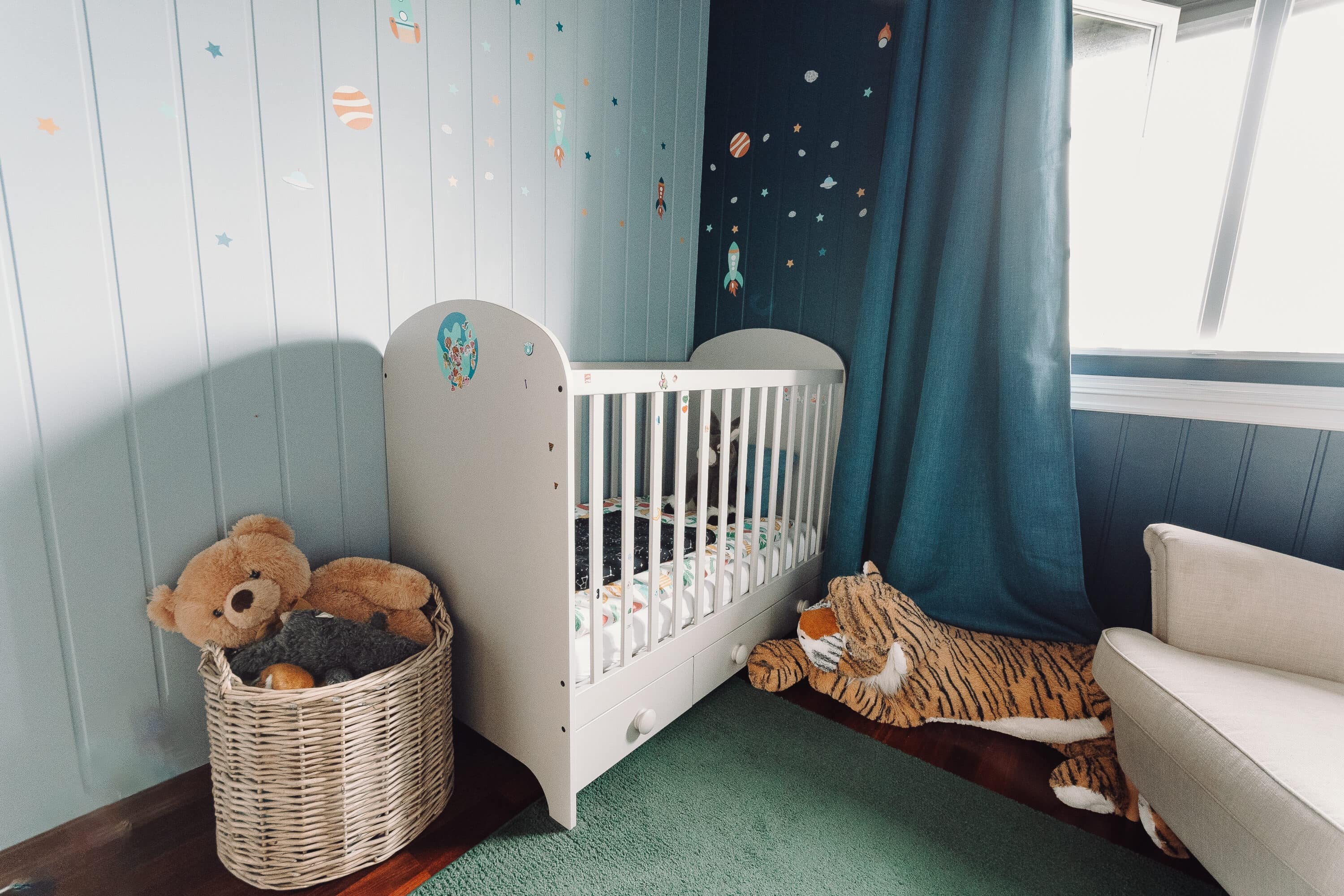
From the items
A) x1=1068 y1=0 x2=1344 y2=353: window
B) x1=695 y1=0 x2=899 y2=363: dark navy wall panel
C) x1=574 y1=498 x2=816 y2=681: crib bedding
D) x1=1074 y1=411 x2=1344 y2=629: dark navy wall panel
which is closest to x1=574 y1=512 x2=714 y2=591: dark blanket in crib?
x1=574 y1=498 x2=816 y2=681: crib bedding

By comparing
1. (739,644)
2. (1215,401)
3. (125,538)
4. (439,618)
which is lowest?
(739,644)

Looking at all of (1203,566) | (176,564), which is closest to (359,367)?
(176,564)

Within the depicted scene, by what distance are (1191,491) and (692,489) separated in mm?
1436

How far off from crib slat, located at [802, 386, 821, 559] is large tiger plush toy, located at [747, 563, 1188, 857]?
221 millimetres

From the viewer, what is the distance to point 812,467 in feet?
6.56

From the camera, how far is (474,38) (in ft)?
5.21

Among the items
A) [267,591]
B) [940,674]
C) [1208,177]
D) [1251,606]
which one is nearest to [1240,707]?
[1251,606]

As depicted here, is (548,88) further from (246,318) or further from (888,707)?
(888,707)

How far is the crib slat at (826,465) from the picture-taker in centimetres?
207

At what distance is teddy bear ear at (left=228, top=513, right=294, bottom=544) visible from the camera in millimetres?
1271

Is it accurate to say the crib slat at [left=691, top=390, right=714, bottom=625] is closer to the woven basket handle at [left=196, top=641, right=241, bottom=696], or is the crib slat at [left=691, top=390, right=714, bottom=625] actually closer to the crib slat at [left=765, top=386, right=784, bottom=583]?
the crib slat at [left=765, top=386, right=784, bottom=583]

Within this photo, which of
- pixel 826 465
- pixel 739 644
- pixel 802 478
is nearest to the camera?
pixel 739 644

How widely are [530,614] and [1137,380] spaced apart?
1713 mm

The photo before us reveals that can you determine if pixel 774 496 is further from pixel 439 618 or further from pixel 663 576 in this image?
pixel 439 618
